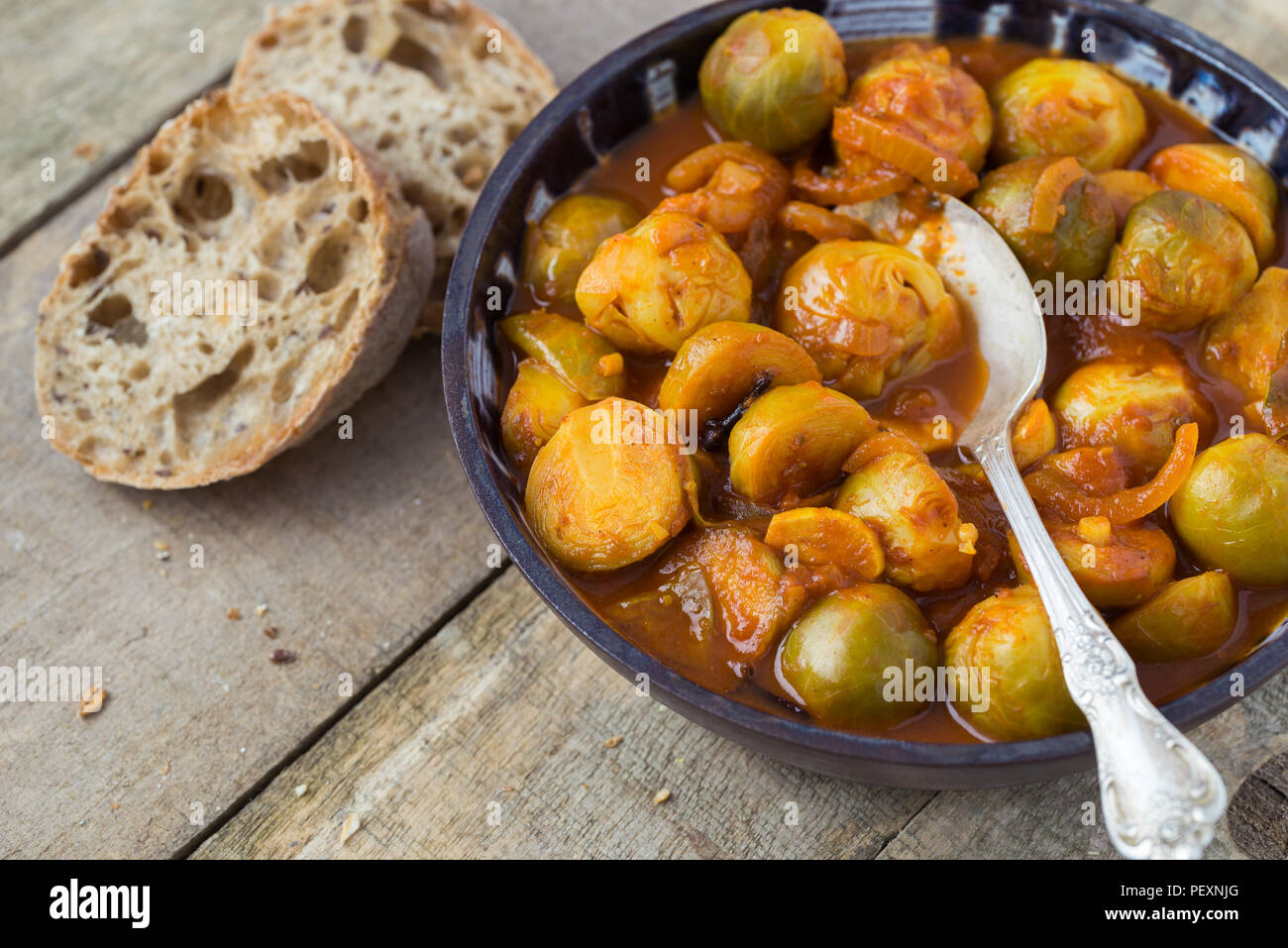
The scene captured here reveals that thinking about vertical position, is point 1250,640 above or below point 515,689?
above

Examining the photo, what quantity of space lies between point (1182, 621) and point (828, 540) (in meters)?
0.61

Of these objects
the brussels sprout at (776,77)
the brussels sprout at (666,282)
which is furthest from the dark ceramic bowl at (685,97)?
the brussels sprout at (666,282)

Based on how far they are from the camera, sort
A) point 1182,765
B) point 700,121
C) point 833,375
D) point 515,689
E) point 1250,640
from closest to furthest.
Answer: point 1182,765 → point 1250,640 → point 833,375 → point 515,689 → point 700,121

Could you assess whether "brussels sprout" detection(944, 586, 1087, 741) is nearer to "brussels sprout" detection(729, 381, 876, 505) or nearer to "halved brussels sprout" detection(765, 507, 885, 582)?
"halved brussels sprout" detection(765, 507, 885, 582)

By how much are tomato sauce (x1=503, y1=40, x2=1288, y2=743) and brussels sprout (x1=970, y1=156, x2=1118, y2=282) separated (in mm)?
119

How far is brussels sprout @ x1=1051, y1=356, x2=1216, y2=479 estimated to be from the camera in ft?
7.08

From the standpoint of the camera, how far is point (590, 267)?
2295 millimetres

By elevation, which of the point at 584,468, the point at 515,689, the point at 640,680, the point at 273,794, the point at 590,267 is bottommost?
the point at 273,794

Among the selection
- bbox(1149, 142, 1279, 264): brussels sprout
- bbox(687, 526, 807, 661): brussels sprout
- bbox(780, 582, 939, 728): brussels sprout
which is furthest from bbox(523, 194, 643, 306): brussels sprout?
bbox(1149, 142, 1279, 264): brussels sprout

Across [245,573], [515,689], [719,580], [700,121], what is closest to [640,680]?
[719,580]

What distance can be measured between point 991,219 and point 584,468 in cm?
102

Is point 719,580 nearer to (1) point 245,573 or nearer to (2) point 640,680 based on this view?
(2) point 640,680

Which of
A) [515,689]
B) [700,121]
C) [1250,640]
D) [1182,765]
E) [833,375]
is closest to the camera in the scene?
[1182,765]

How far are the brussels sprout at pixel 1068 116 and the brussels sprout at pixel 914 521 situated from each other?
86 cm
